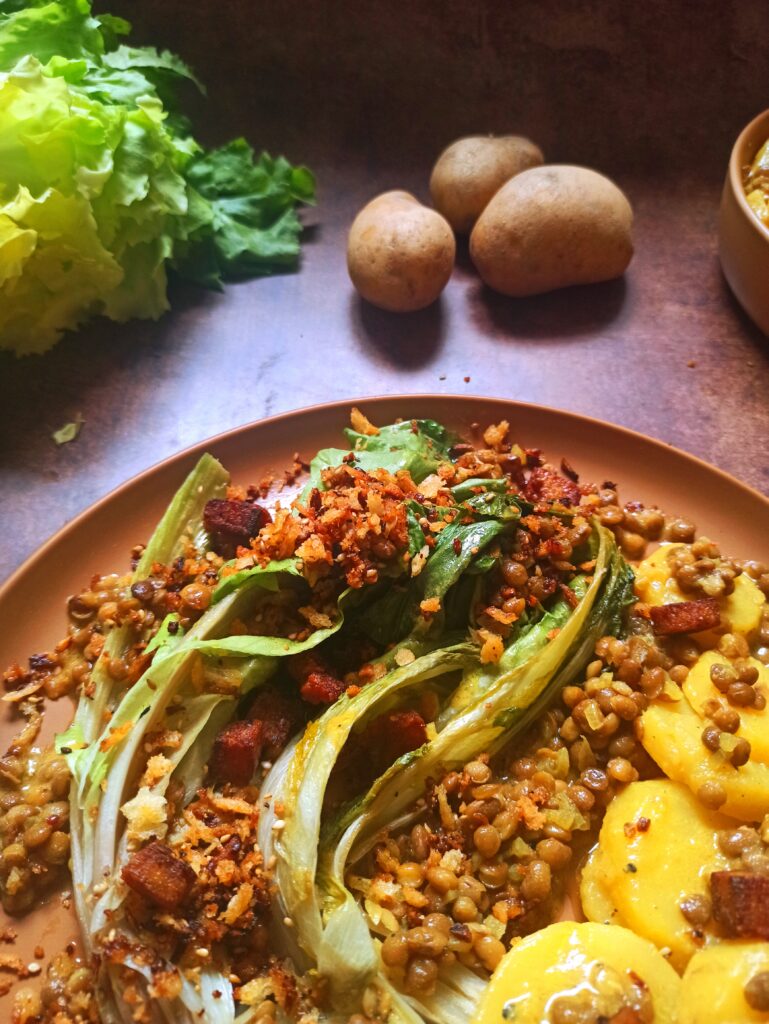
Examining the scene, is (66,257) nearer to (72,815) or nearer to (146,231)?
(146,231)

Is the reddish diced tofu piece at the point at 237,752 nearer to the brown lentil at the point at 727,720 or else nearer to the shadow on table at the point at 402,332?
the brown lentil at the point at 727,720

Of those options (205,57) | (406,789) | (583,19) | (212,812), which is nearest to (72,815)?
(212,812)

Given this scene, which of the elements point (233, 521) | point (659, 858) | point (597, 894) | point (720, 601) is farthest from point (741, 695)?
point (233, 521)

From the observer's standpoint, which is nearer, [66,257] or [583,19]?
[66,257]

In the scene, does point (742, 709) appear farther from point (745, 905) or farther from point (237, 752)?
point (237, 752)

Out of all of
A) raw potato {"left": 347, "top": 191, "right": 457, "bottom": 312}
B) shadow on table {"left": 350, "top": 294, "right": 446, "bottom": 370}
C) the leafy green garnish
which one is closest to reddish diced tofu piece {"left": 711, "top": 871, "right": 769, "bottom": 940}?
shadow on table {"left": 350, "top": 294, "right": 446, "bottom": 370}
